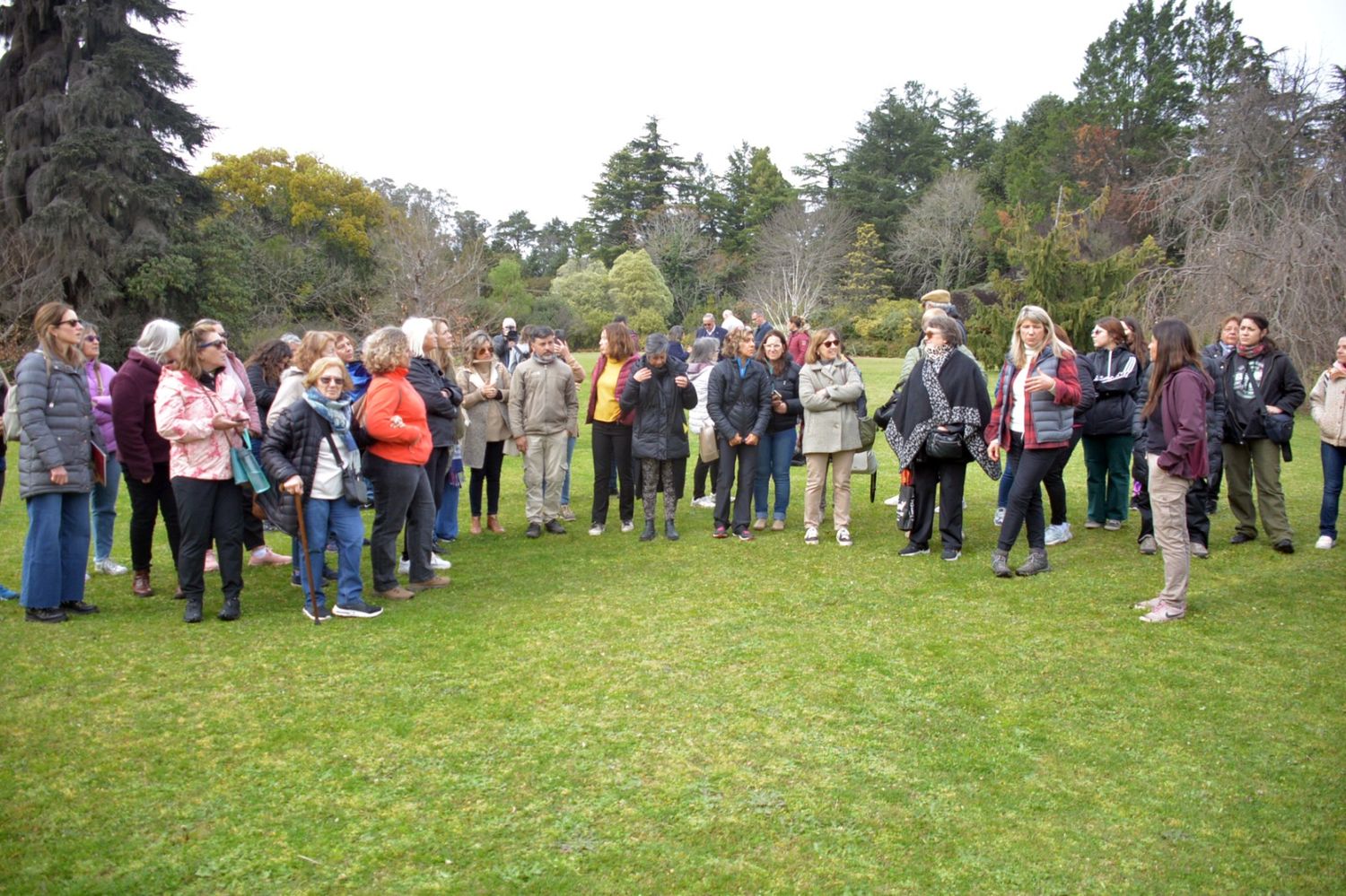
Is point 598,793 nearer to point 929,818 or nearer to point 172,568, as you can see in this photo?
point 929,818

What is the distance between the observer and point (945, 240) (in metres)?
45.7

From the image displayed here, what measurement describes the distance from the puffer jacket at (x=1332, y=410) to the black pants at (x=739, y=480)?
4.64 meters

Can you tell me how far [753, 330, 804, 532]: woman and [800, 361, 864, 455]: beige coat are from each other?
29cm

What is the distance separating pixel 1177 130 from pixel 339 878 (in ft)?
164

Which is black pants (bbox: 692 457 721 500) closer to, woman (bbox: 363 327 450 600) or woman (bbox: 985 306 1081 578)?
woman (bbox: 985 306 1081 578)

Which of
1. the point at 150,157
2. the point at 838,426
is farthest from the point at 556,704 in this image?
the point at 150,157

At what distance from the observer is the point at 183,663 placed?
5266 mm

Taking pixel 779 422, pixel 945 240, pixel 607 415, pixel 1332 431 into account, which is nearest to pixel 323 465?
pixel 607 415

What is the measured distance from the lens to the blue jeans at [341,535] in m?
6.12

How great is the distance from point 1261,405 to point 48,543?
912cm

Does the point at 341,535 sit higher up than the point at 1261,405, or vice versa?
the point at 1261,405

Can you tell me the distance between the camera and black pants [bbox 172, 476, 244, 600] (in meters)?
5.96

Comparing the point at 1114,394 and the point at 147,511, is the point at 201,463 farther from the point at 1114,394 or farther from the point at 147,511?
the point at 1114,394

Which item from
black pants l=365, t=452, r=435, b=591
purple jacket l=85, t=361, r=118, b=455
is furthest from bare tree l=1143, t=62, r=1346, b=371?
purple jacket l=85, t=361, r=118, b=455
